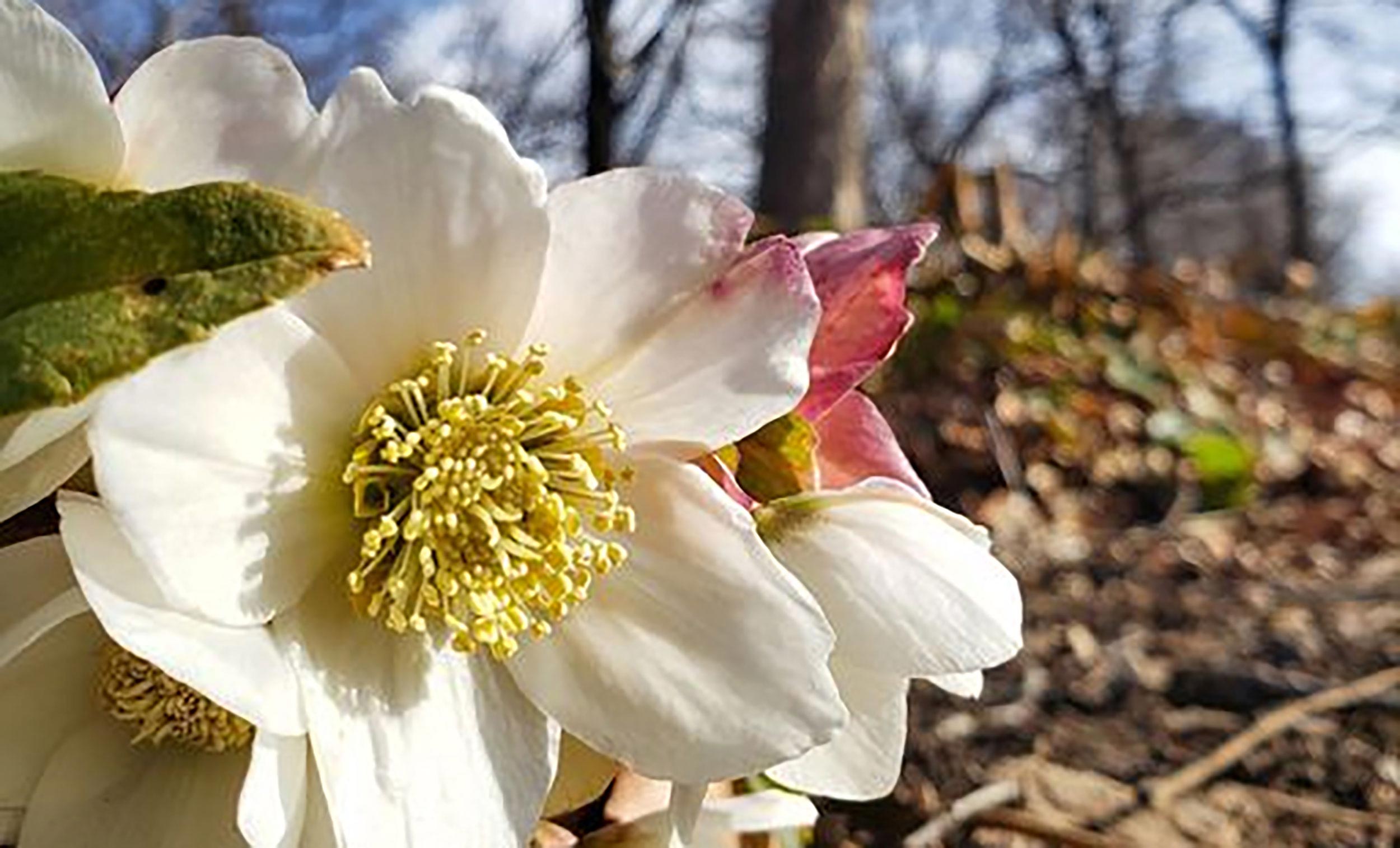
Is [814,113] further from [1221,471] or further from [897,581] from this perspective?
[897,581]

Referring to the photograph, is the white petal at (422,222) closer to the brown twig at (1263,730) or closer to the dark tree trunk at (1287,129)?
the brown twig at (1263,730)

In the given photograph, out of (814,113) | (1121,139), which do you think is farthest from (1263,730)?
(1121,139)

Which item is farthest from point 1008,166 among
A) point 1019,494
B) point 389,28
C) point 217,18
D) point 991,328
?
point 389,28

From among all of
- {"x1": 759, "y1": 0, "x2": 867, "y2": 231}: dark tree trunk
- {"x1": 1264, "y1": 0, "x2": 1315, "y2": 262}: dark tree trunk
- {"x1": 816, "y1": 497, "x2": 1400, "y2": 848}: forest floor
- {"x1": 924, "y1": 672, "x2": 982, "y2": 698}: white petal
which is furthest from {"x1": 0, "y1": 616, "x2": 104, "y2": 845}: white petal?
{"x1": 1264, "y1": 0, "x2": 1315, "y2": 262}: dark tree trunk

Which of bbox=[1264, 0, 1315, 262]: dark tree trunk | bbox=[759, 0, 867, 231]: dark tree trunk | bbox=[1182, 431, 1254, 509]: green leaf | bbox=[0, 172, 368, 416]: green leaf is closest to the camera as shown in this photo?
bbox=[0, 172, 368, 416]: green leaf

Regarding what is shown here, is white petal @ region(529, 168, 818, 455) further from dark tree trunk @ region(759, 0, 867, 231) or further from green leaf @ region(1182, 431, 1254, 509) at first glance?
dark tree trunk @ region(759, 0, 867, 231)

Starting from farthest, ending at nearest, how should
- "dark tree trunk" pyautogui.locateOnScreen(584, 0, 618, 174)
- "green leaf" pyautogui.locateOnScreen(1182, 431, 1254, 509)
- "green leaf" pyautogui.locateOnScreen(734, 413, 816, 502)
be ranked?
"dark tree trunk" pyautogui.locateOnScreen(584, 0, 618, 174), "green leaf" pyautogui.locateOnScreen(1182, 431, 1254, 509), "green leaf" pyautogui.locateOnScreen(734, 413, 816, 502)

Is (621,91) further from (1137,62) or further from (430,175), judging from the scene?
(1137,62)

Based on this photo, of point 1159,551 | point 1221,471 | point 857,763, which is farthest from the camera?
point 1221,471
